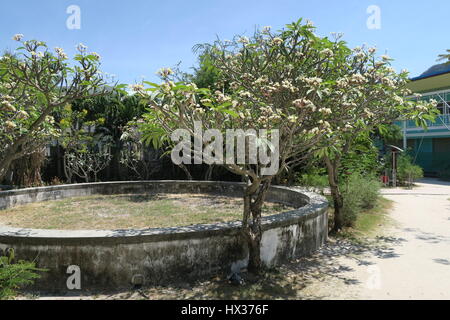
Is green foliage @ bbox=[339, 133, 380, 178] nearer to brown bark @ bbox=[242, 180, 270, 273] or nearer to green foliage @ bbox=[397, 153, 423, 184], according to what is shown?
brown bark @ bbox=[242, 180, 270, 273]

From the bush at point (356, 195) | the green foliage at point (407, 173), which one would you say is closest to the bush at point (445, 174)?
the green foliage at point (407, 173)

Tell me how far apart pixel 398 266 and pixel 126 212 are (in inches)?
237

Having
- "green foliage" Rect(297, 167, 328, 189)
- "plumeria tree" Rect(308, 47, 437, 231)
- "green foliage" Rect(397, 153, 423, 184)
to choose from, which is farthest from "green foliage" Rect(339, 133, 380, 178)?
"green foliage" Rect(397, 153, 423, 184)

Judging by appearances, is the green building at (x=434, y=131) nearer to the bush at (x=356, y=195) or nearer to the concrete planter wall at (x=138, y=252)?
the bush at (x=356, y=195)

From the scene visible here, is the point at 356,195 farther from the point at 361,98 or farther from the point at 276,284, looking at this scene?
the point at 276,284

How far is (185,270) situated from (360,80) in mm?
3459

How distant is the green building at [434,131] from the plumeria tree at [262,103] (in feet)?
59.8

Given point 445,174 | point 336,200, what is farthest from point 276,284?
point 445,174

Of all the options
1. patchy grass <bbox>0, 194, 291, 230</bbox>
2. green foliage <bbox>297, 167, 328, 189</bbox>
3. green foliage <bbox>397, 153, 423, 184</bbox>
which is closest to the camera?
patchy grass <bbox>0, 194, 291, 230</bbox>

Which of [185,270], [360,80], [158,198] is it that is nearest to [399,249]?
[360,80]

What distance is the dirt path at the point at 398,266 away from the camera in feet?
15.0

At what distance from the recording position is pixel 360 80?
4.57 meters

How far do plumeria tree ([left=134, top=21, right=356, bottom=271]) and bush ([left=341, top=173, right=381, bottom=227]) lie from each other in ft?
12.4

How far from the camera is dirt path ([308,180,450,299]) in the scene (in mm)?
4570
